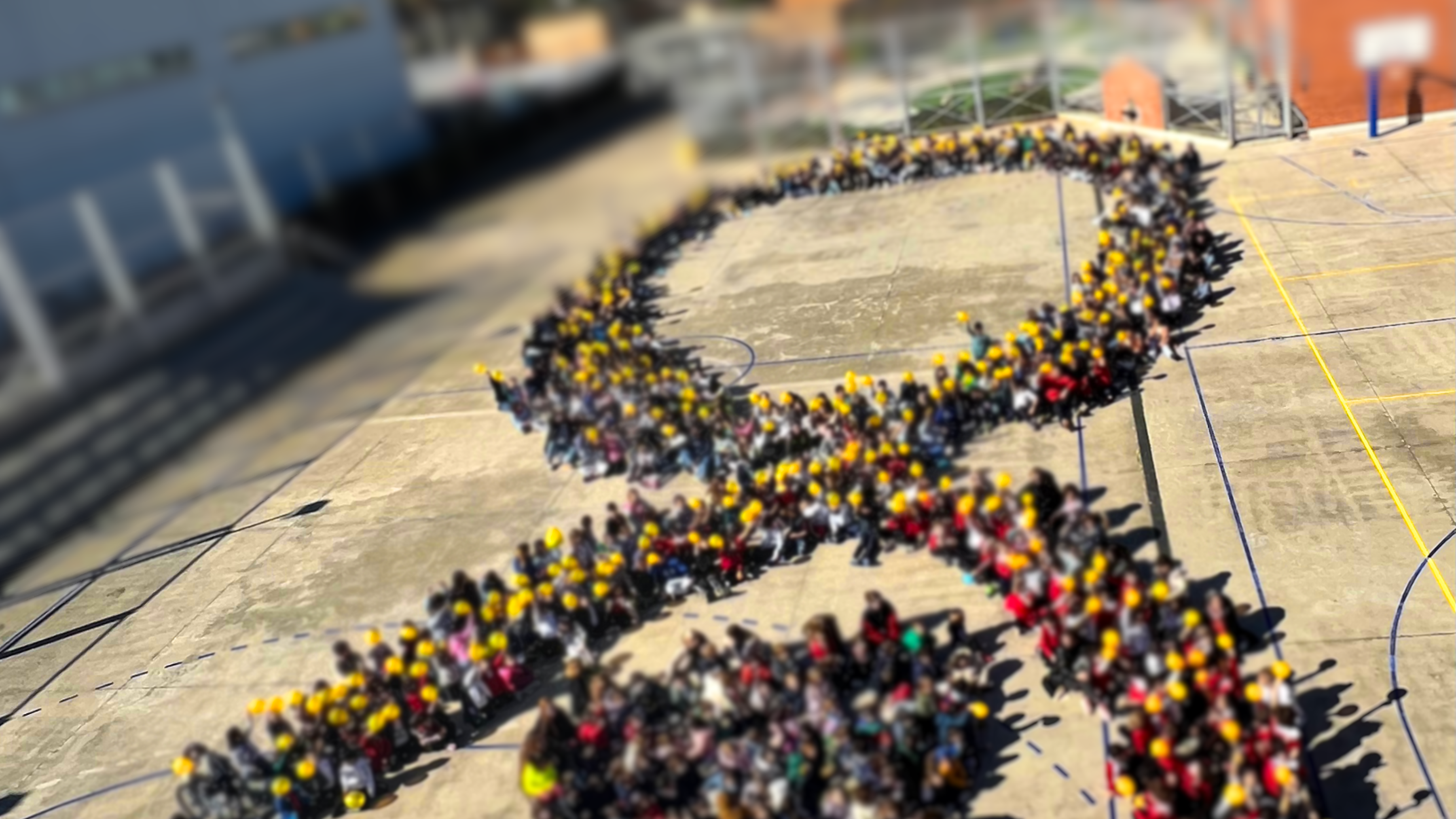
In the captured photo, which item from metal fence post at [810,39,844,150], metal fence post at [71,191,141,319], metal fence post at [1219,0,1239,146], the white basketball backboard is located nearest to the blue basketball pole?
the white basketball backboard

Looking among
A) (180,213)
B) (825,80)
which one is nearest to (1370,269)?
(825,80)

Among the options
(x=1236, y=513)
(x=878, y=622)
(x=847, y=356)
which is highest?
(x=878, y=622)

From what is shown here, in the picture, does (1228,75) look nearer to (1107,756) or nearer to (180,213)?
(1107,756)

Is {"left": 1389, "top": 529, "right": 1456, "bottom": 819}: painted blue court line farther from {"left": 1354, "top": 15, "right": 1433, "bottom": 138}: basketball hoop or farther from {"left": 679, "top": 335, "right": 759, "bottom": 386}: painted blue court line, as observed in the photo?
{"left": 1354, "top": 15, "right": 1433, "bottom": 138}: basketball hoop

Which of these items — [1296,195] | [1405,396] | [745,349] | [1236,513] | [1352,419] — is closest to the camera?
[1236,513]

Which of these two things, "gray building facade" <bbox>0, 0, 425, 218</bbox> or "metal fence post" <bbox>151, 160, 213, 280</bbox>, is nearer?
"gray building facade" <bbox>0, 0, 425, 218</bbox>

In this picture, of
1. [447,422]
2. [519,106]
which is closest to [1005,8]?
[519,106]

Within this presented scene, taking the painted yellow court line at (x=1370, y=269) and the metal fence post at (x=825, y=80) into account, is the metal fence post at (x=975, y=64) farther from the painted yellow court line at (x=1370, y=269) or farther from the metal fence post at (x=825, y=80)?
the painted yellow court line at (x=1370, y=269)
